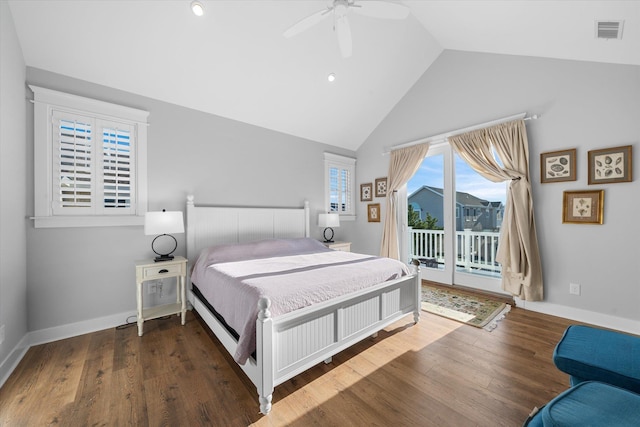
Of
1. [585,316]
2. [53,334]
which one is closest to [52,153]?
[53,334]

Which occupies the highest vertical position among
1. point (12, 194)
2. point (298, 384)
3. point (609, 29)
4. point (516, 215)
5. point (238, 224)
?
point (609, 29)

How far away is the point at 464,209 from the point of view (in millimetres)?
3977

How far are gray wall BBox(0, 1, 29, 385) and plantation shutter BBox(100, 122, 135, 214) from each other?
0.58 metres

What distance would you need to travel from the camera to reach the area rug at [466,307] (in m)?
2.81

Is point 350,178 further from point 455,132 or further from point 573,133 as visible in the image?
point 573,133

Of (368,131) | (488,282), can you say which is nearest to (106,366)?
(488,282)

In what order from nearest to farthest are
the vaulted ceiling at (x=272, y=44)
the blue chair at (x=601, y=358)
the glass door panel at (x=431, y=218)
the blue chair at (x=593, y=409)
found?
the blue chair at (x=593, y=409), the blue chair at (x=601, y=358), the vaulted ceiling at (x=272, y=44), the glass door panel at (x=431, y=218)

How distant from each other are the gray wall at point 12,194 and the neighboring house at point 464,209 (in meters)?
4.92

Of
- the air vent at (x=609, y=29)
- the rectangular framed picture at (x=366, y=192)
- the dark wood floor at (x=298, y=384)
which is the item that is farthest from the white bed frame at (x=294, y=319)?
the air vent at (x=609, y=29)

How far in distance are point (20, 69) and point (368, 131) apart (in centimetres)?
467

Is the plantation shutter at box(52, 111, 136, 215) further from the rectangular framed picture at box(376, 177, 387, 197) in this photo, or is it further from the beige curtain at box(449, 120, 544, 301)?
the beige curtain at box(449, 120, 544, 301)

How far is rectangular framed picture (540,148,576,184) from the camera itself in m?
2.86

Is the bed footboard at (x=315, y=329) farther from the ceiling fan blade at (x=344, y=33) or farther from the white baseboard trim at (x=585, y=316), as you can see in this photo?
the ceiling fan blade at (x=344, y=33)

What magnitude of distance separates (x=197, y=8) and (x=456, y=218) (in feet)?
13.9
